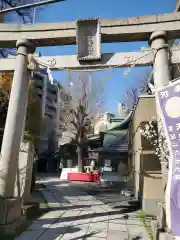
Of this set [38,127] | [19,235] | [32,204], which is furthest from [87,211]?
[38,127]

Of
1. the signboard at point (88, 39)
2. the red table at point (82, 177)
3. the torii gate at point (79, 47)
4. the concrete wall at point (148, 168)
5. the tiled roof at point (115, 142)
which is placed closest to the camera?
the torii gate at point (79, 47)

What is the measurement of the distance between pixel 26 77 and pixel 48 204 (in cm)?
612

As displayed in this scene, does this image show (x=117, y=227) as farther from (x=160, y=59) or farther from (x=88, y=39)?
(x=88, y=39)

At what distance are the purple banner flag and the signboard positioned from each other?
3930 millimetres

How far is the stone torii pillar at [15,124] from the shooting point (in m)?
7.27

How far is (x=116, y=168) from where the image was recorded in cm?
2048

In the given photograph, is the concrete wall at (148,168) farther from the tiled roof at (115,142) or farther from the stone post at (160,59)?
the tiled roof at (115,142)

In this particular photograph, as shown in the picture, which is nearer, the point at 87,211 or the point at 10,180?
the point at 10,180

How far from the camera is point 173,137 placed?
4.62 meters

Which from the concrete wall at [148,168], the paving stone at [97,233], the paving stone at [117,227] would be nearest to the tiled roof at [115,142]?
the concrete wall at [148,168]

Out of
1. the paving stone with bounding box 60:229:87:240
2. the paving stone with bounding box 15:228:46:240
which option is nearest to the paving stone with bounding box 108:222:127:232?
the paving stone with bounding box 60:229:87:240

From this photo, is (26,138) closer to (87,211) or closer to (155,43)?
(87,211)

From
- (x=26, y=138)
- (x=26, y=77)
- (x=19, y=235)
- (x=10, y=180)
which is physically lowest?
(x=19, y=235)

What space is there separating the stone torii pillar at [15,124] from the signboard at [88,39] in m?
1.85
